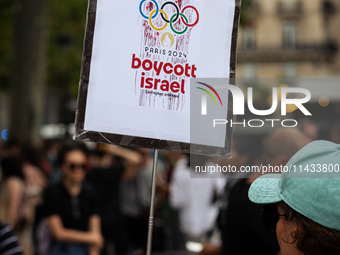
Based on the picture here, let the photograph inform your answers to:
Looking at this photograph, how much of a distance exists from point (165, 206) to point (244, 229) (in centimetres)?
489

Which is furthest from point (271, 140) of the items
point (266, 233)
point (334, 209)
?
point (334, 209)

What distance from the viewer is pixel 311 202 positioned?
4.78 feet

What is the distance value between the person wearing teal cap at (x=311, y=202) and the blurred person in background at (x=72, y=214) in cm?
288

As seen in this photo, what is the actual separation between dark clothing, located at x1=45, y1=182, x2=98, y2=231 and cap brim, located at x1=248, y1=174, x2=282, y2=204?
2811 millimetres

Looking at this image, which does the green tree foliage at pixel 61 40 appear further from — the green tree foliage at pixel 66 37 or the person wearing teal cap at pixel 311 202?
the person wearing teal cap at pixel 311 202

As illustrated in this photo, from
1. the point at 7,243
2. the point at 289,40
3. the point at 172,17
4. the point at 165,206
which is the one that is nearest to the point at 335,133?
the point at 165,206

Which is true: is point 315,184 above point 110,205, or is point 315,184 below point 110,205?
above

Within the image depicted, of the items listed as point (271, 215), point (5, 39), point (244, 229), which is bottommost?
point (244, 229)

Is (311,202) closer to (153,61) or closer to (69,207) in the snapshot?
(153,61)

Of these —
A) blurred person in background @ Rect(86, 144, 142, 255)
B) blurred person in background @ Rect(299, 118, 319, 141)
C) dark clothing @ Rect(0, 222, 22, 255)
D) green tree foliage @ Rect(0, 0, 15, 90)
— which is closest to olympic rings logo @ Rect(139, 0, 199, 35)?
dark clothing @ Rect(0, 222, 22, 255)

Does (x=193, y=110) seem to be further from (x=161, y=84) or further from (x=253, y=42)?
(x=253, y=42)

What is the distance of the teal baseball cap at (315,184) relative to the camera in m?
1.44

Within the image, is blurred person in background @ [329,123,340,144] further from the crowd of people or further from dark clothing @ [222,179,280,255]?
dark clothing @ [222,179,280,255]

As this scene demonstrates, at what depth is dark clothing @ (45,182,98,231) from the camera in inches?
167
